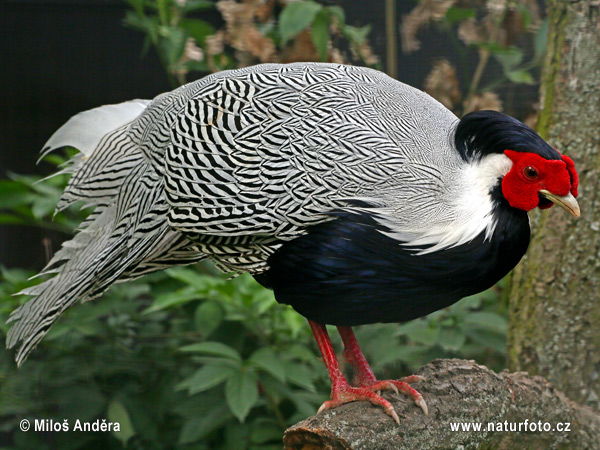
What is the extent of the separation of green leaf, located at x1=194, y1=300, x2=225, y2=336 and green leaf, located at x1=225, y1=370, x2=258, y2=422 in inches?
10.6

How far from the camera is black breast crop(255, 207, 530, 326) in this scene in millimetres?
1607

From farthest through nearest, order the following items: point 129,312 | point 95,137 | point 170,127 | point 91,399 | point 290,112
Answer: point 129,312 → point 91,399 → point 95,137 → point 170,127 → point 290,112

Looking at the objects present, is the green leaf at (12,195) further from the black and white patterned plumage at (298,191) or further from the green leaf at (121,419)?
the black and white patterned plumage at (298,191)

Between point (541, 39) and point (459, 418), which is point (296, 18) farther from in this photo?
point (459, 418)

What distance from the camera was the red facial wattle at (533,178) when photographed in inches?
62.7

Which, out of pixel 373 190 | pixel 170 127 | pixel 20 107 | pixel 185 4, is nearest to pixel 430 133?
pixel 373 190

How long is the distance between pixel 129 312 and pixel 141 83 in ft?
3.83

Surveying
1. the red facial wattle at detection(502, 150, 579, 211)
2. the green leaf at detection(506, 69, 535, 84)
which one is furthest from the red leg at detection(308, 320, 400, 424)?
the green leaf at detection(506, 69, 535, 84)

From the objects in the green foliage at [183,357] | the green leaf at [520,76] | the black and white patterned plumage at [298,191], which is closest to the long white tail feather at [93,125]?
the black and white patterned plumage at [298,191]

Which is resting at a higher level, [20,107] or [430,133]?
[430,133]

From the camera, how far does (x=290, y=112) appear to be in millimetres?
1742

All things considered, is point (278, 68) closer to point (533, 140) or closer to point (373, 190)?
point (373, 190)

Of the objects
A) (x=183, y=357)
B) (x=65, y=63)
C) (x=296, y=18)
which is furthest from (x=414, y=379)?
(x=65, y=63)

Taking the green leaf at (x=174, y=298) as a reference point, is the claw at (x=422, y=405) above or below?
above
